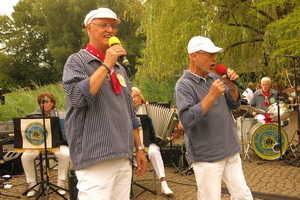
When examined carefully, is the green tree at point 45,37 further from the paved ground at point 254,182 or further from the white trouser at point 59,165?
the white trouser at point 59,165

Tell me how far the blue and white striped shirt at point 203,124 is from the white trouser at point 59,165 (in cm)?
397

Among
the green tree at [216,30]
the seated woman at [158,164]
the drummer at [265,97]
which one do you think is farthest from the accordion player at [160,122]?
the green tree at [216,30]

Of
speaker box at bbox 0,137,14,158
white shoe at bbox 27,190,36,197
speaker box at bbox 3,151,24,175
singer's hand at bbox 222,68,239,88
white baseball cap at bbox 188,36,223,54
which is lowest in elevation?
white shoe at bbox 27,190,36,197

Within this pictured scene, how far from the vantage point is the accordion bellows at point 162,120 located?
745 cm

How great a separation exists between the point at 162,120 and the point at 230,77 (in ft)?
12.9

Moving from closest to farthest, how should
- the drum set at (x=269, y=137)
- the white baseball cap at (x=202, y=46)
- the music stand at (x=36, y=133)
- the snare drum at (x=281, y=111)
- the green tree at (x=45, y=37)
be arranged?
the white baseball cap at (x=202, y=46), the music stand at (x=36, y=133), the snare drum at (x=281, y=111), the drum set at (x=269, y=137), the green tree at (x=45, y=37)

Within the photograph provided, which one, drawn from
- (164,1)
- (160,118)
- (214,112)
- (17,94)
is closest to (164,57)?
(164,1)

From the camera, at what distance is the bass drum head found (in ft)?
32.2

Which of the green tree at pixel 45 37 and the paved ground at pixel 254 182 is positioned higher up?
the green tree at pixel 45 37

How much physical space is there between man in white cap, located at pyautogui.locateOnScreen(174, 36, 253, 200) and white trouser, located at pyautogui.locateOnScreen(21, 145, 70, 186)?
397 centimetres

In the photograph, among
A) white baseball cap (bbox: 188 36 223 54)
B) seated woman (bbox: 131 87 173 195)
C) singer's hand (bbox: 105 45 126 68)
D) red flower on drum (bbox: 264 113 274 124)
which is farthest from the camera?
red flower on drum (bbox: 264 113 274 124)

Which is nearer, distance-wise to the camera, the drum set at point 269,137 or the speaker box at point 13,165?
the speaker box at point 13,165

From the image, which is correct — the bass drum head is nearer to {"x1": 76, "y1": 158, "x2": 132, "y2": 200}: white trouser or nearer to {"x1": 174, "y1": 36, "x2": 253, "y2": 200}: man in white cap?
{"x1": 174, "y1": 36, "x2": 253, "y2": 200}: man in white cap

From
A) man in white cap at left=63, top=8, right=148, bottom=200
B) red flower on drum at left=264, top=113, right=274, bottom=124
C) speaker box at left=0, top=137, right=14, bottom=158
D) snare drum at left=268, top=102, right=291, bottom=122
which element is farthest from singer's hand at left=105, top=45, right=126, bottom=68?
red flower on drum at left=264, top=113, right=274, bottom=124
